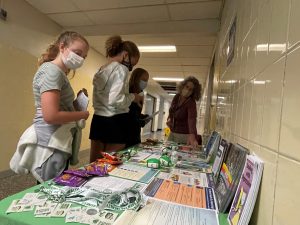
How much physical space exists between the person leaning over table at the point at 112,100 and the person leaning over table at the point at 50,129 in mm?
332

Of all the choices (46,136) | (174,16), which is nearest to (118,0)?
(174,16)

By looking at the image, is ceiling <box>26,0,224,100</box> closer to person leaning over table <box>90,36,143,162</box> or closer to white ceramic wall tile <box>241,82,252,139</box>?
person leaning over table <box>90,36,143,162</box>

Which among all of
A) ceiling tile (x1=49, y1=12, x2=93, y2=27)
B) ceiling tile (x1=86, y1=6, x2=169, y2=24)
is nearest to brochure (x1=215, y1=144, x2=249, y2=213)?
ceiling tile (x1=86, y1=6, x2=169, y2=24)

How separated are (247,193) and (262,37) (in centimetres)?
45

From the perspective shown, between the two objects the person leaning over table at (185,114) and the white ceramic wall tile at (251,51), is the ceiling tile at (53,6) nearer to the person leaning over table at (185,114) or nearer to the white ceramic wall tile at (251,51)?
the person leaning over table at (185,114)

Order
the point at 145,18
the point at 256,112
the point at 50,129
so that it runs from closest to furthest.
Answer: the point at 256,112 → the point at 50,129 → the point at 145,18

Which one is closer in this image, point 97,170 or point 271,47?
point 271,47

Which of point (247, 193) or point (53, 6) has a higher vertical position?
point (53, 6)

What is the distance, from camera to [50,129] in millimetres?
958

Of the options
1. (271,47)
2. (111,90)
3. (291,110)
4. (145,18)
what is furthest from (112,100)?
(145,18)

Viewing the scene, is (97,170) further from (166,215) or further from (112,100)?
(112,100)

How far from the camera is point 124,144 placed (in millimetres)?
1472

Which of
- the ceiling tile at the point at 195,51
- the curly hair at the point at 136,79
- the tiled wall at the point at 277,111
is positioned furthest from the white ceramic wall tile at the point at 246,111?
the ceiling tile at the point at 195,51

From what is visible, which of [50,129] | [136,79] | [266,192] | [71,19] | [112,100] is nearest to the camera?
[266,192]
